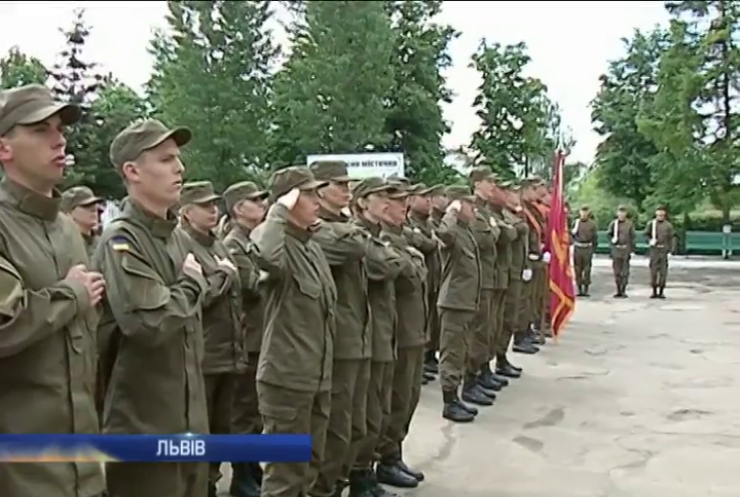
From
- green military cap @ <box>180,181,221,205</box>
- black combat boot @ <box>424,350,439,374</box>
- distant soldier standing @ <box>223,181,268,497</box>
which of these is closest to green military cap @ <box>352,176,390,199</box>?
distant soldier standing @ <box>223,181,268,497</box>

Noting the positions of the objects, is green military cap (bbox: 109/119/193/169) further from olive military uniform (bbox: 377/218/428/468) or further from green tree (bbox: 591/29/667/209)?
green tree (bbox: 591/29/667/209)

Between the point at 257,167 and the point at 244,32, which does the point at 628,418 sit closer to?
the point at 257,167

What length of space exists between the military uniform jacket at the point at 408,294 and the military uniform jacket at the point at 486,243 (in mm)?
2032

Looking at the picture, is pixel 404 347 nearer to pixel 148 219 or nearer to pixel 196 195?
pixel 196 195

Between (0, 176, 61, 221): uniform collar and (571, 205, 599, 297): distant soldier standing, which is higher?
(0, 176, 61, 221): uniform collar

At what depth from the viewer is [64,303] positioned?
102 inches

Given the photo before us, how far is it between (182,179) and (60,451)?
1.09 meters

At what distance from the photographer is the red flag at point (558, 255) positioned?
1035cm

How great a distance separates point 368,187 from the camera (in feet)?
19.7

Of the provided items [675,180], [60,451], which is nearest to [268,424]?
[60,451]

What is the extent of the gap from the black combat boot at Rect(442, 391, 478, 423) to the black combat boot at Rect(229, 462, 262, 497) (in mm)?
2296

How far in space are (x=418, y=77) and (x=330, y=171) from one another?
1465 mm

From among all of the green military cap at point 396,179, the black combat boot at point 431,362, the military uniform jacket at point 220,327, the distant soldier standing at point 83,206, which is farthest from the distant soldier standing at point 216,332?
the black combat boot at point 431,362

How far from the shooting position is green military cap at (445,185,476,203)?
7.82 metres
